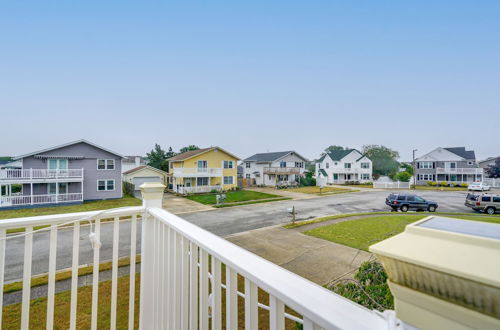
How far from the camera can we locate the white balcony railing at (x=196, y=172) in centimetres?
2151

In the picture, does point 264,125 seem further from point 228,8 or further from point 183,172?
point 228,8

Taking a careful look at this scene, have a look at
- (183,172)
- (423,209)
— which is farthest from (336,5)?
(183,172)

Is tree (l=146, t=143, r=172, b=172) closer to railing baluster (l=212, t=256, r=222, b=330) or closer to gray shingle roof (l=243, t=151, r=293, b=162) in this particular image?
gray shingle roof (l=243, t=151, r=293, b=162)

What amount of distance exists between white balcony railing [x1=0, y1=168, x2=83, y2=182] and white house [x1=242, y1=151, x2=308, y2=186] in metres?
20.0

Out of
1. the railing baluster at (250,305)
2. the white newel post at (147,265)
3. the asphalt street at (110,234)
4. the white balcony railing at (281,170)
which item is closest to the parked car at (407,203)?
the asphalt street at (110,234)

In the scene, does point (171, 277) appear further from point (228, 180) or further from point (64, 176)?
point (228, 180)

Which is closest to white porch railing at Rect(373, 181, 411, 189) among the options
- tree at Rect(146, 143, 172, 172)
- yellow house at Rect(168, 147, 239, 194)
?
yellow house at Rect(168, 147, 239, 194)

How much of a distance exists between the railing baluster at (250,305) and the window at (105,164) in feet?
66.2

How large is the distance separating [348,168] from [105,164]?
104 ft

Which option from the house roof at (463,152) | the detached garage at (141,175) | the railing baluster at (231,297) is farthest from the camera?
the house roof at (463,152)

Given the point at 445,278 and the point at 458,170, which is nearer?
the point at 445,278

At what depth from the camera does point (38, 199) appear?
14.2m

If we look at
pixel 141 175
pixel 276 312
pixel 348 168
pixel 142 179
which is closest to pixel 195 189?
pixel 142 179

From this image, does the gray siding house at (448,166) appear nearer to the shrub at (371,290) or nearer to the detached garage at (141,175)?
the shrub at (371,290)
